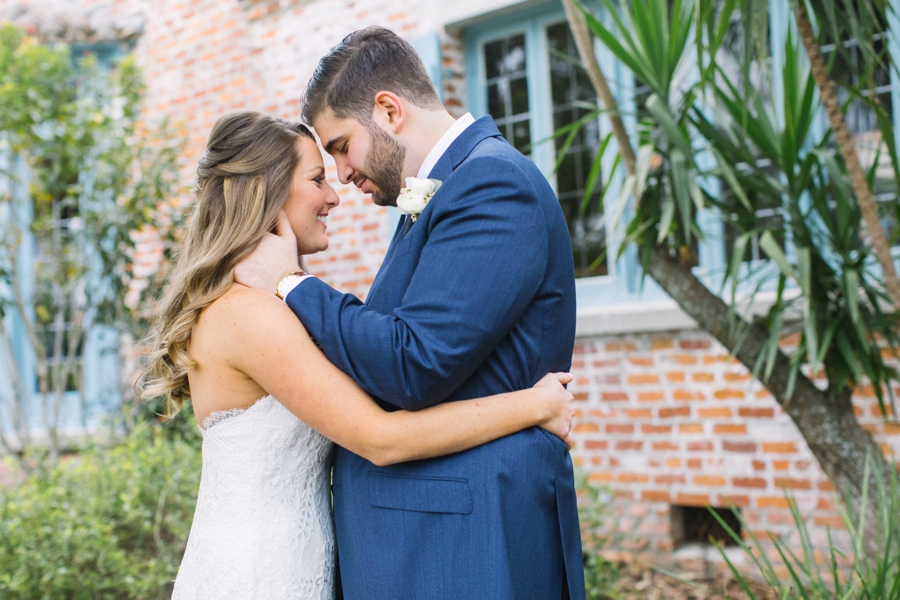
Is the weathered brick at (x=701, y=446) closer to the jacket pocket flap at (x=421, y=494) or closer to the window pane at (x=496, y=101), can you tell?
the window pane at (x=496, y=101)

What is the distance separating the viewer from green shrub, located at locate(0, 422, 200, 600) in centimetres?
361

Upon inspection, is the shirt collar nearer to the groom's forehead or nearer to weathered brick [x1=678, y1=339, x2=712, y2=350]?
the groom's forehead

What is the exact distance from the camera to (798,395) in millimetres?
→ 3229

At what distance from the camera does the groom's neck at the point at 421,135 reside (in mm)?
1919

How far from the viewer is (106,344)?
7672 mm

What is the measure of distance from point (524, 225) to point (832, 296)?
241 centimetres

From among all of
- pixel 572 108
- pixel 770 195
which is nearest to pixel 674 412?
pixel 770 195

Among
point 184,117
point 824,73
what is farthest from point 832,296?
point 184,117

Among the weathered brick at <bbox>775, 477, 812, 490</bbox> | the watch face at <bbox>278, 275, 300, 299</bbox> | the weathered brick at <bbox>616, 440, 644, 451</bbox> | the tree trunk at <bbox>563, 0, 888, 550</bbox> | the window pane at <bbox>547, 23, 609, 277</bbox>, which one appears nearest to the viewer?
the watch face at <bbox>278, 275, 300, 299</bbox>

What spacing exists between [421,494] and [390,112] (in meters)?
0.89

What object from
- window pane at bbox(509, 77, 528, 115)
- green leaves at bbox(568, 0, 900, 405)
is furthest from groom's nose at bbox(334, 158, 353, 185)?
window pane at bbox(509, 77, 528, 115)

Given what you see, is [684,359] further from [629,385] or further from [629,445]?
[629,445]

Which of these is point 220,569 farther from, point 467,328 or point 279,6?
point 279,6

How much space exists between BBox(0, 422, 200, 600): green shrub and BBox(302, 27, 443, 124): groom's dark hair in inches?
102
